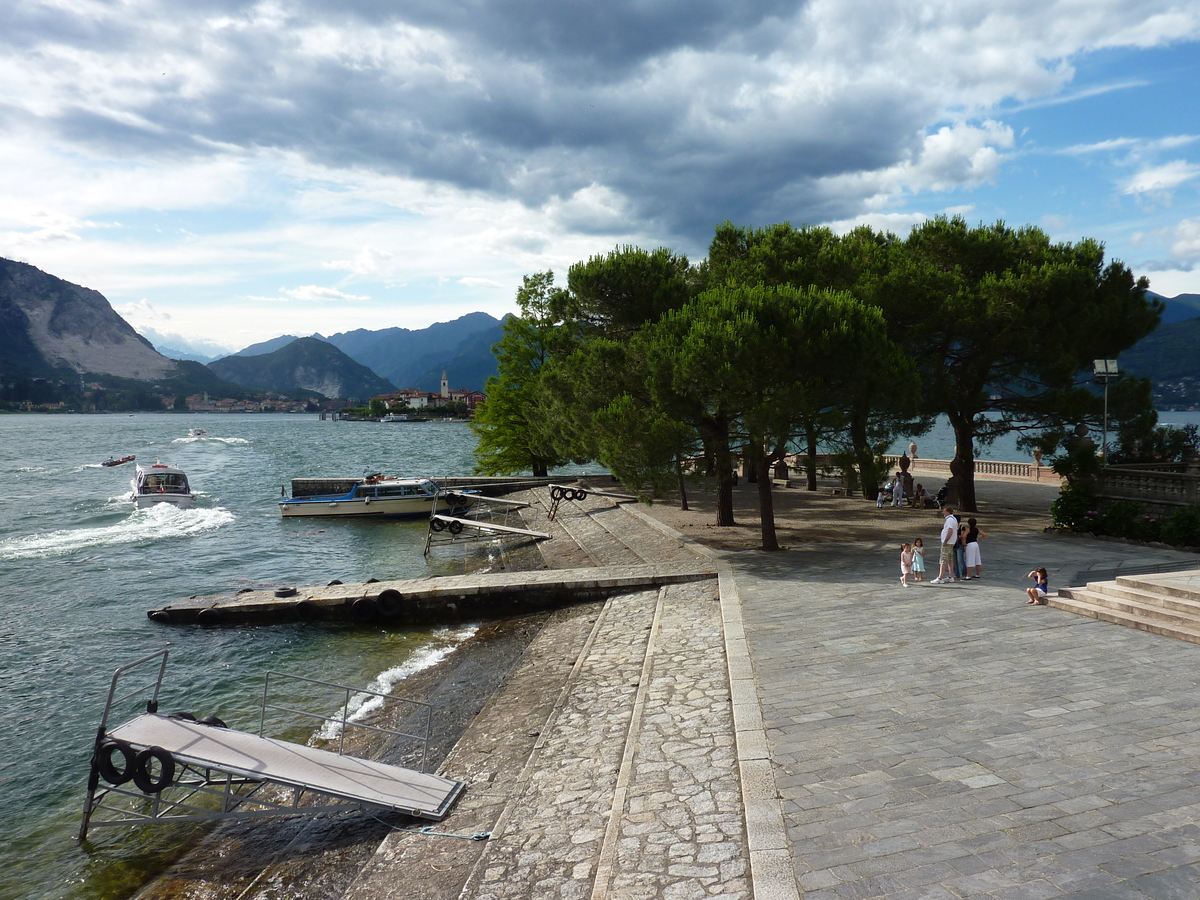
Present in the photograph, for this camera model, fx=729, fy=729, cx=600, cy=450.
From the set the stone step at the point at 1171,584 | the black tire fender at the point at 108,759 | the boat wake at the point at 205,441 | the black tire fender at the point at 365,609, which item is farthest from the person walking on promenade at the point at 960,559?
the boat wake at the point at 205,441

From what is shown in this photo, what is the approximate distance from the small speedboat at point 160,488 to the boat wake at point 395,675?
30043mm

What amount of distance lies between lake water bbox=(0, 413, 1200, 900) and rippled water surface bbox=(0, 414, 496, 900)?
0.04m

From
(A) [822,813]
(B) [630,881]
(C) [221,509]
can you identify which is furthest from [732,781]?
(C) [221,509]

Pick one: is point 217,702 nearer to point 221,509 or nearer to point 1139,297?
point 1139,297

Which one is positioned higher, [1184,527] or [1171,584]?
[1184,527]

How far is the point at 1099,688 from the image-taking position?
9023mm

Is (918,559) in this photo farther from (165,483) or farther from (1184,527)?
(165,483)

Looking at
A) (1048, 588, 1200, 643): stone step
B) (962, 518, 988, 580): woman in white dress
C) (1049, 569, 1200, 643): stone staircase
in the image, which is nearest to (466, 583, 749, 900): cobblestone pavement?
(1048, 588, 1200, 643): stone step

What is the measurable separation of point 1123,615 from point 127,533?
119 ft

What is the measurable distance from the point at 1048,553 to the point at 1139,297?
1121 centimetres

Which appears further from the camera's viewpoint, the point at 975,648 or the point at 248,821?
the point at 975,648

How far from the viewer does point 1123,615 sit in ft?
39.0

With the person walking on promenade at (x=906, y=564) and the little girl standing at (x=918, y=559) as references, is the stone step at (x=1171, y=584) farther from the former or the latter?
the person walking on promenade at (x=906, y=564)

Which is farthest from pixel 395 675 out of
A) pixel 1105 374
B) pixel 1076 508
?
pixel 1105 374
